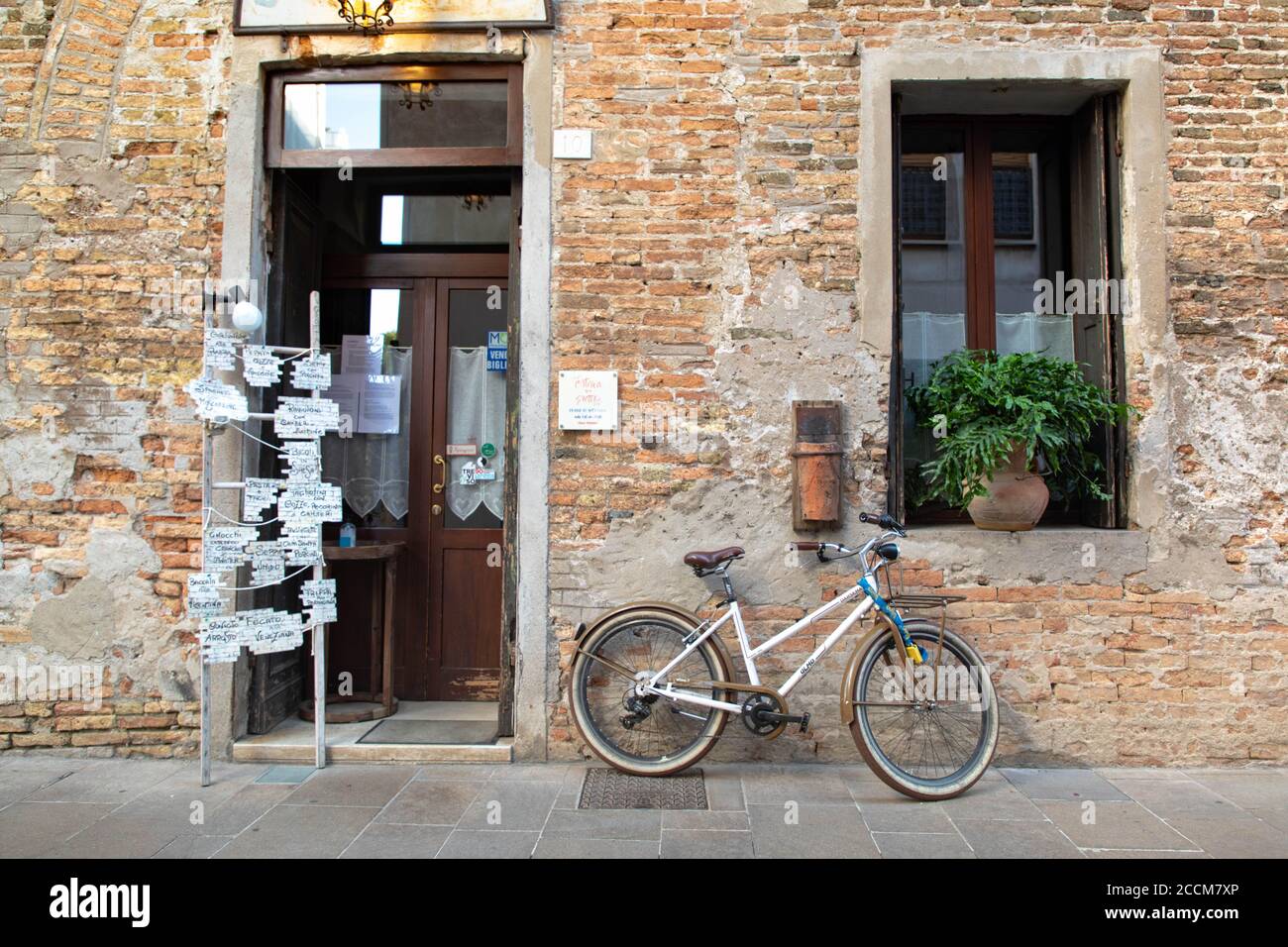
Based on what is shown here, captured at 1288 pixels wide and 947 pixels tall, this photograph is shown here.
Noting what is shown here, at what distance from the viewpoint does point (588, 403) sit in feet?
14.1

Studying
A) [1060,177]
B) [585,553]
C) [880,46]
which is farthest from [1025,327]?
[585,553]

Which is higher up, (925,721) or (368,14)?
(368,14)

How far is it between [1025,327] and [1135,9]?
1691mm

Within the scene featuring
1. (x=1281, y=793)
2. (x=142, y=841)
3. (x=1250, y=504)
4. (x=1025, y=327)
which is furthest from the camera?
(x=1025, y=327)

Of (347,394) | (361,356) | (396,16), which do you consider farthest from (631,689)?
(396,16)

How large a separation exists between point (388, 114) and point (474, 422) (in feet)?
5.85

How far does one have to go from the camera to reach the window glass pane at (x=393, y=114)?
450 cm

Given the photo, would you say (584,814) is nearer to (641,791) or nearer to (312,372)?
(641,791)

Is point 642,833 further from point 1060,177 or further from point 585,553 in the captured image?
point 1060,177

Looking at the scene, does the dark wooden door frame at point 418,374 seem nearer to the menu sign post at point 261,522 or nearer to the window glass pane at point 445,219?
the window glass pane at point 445,219

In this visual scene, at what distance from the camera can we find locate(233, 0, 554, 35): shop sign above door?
4355 mm

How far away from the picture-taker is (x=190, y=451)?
171 inches

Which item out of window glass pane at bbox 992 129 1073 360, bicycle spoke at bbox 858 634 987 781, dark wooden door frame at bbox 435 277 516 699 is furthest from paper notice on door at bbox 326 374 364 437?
window glass pane at bbox 992 129 1073 360

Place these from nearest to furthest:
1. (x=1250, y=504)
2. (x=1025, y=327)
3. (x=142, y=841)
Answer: (x=142, y=841)
(x=1250, y=504)
(x=1025, y=327)
